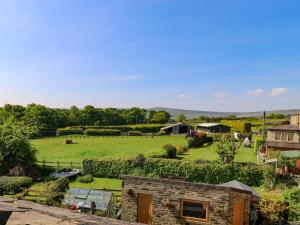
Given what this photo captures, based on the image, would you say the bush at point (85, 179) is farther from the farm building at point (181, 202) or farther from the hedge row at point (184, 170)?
the farm building at point (181, 202)

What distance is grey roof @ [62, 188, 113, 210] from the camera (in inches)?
981

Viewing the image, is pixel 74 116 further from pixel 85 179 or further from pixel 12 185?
pixel 12 185

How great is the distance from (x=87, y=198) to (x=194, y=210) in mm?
9303

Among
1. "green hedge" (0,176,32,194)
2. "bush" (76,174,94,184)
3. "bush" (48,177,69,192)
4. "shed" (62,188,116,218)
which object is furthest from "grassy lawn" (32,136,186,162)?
"shed" (62,188,116,218)

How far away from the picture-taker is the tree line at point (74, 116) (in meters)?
101

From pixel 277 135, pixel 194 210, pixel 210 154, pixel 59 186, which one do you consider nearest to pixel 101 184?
pixel 59 186

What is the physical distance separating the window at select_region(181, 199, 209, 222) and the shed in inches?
266

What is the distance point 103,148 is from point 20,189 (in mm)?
30500

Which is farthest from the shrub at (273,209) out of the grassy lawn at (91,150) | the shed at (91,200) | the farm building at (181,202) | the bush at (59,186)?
the grassy lawn at (91,150)

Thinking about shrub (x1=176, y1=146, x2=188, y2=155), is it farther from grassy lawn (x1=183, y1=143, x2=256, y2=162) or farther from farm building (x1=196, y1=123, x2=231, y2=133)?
farm building (x1=196, y1=123, x2=231, y2=133)

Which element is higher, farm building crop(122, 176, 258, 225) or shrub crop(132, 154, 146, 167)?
farm building crop(122, 176, 258, 225)

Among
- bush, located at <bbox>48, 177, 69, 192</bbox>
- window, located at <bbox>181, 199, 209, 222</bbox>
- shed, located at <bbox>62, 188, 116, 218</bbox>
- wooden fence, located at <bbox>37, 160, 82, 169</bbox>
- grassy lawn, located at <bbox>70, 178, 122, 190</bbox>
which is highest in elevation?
window, located at <bbox>181, 199, 209, 222</bbox>

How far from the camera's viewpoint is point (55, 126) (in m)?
102

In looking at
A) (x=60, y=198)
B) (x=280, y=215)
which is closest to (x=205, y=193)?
(x=280, y=215)
